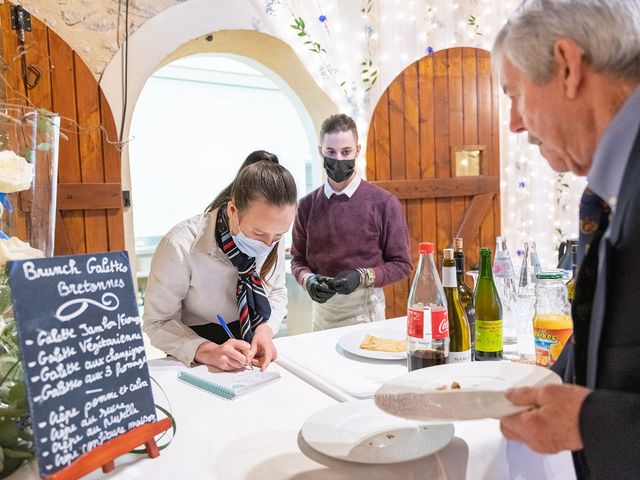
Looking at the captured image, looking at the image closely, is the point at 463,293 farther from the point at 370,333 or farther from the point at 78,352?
the point at 78,352

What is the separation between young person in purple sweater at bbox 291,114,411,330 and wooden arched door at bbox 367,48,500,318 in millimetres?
1034

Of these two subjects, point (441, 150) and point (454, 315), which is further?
point (441, 150)

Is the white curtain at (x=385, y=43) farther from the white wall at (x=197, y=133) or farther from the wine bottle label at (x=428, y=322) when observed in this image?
the white wall at (x=197, y=133)

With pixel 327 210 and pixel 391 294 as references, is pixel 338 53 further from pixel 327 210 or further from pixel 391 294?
pixel 391 294

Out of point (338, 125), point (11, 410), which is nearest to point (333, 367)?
point (11, 410)

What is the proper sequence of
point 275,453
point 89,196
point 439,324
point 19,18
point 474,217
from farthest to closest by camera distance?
1. point 474,217
2. point 89,196
3. point 19,18
4. point 439,324
5. point 275,453

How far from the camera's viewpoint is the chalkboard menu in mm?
768

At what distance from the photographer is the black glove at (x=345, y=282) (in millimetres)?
2314

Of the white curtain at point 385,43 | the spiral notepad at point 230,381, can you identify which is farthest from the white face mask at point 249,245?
the white curtain at point 385,43

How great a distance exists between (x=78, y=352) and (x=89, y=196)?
7.05 ft

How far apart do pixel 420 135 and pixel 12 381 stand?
3315 mm

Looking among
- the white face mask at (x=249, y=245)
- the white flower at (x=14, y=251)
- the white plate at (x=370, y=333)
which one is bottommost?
the white plate at (x=370, y=333)

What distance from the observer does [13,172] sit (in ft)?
2.76

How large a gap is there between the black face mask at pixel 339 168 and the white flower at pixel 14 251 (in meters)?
1.84
